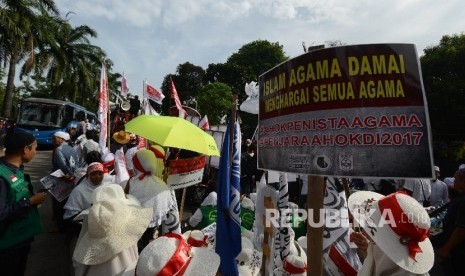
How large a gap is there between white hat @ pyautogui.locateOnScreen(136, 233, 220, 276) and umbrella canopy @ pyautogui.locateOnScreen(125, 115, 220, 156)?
1.71 metres

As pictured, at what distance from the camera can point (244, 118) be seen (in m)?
30.6

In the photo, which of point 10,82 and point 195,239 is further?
point 10,82

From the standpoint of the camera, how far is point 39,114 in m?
19.5

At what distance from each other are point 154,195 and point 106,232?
126 cm

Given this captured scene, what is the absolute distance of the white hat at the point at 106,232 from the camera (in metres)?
2.39

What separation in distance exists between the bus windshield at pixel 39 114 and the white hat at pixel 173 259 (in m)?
20.1

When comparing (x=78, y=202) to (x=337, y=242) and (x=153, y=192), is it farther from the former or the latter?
(x=337, y=242)

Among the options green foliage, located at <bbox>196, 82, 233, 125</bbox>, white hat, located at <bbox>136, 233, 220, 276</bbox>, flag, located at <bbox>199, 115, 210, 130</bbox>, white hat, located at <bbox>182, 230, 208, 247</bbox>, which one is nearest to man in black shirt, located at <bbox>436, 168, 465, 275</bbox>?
white hat, located at <bbox>182, 230, 208, 247</bbox>

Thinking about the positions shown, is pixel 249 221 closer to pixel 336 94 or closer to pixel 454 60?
pixel 336 94

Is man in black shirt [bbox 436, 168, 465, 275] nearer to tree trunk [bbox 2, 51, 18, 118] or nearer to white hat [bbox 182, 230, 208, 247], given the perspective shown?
white hat [bbox 182, 230, 208, 247]

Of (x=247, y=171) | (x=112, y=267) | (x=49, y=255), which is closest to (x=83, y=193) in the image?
(x=49, y=255)

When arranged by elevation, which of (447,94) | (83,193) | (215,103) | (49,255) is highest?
(215,103)

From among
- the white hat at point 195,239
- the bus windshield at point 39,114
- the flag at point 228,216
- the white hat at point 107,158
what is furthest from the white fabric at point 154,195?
the bus windshield at point 39,114

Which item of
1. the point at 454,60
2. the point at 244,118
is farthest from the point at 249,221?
the point at 244,118
